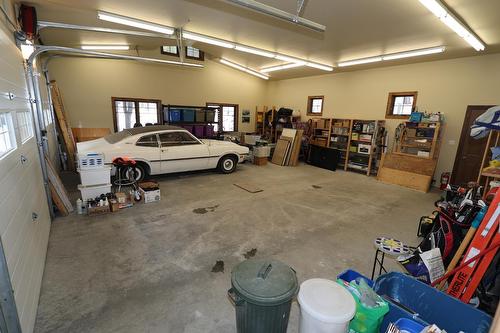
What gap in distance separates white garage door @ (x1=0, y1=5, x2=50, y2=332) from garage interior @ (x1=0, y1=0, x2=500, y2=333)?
1.2 inches

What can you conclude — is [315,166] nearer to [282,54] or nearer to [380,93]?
[380,93]

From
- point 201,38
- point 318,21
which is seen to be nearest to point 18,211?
point 201,38

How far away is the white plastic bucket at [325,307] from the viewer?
4.72 ft

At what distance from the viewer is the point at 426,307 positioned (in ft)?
5.95

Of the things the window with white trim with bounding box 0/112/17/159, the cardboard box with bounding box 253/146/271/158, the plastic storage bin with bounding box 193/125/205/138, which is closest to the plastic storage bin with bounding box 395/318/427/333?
the window with white trim with bounding box 0/112/17/159

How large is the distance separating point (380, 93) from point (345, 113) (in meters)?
1.27

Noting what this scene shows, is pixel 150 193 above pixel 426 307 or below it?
below

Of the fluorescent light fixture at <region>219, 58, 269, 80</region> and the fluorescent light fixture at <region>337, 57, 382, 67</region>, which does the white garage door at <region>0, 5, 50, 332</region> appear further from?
the fluorescent light fixture at <region>219, 58, 269, 80</region>

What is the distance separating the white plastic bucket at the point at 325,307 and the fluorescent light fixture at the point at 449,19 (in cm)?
376

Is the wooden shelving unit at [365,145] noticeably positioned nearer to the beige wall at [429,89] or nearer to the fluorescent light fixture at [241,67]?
the beige wall at [429,89]

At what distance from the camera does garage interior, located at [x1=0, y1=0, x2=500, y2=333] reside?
1847 millimetres

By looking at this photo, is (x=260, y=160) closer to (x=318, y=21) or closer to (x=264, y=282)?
(x=318, y=21)

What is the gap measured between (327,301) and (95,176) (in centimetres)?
414

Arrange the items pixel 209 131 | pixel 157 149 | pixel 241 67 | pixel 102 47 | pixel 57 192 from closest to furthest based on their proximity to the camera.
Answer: pixel 57 192
pixel 157 149
pixel 102 47
pixel 209 131
pixel 241 67
